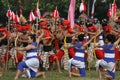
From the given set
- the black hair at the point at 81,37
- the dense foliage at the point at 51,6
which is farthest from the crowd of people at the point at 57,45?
the dense foliage at the point at 51,6

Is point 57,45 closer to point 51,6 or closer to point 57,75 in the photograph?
point 57,75

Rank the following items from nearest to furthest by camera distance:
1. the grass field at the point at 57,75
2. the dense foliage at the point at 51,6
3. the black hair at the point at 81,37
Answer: the grass field at the point at 57,75, the black hair at the point at 81,37, the dense foliage at the point at 51,6

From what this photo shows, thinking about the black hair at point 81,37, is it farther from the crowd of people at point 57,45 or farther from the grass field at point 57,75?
the grass field at point 57,75

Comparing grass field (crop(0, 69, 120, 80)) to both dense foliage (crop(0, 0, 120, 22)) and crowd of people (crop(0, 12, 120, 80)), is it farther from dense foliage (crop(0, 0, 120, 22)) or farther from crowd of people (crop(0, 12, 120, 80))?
dense foliage (crop(0, 0, 120, 22))

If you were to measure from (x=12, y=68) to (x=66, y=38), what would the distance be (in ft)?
8.71

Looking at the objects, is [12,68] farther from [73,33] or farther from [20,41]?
[73,33]

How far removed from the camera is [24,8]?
35.0 m

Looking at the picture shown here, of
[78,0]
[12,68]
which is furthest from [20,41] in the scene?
[78,0]

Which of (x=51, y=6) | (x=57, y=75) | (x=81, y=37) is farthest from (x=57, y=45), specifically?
(x=51, y=6)

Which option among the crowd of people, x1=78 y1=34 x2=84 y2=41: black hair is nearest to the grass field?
the crowd of people

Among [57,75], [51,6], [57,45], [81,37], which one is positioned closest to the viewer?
[57,75]

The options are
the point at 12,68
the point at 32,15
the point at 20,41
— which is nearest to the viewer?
the point at 20,41

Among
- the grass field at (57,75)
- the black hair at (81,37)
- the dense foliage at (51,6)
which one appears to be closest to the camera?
the grass field at (57,75)

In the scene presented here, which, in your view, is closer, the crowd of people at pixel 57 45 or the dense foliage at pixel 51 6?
the crowd of people at pixel 57 45
